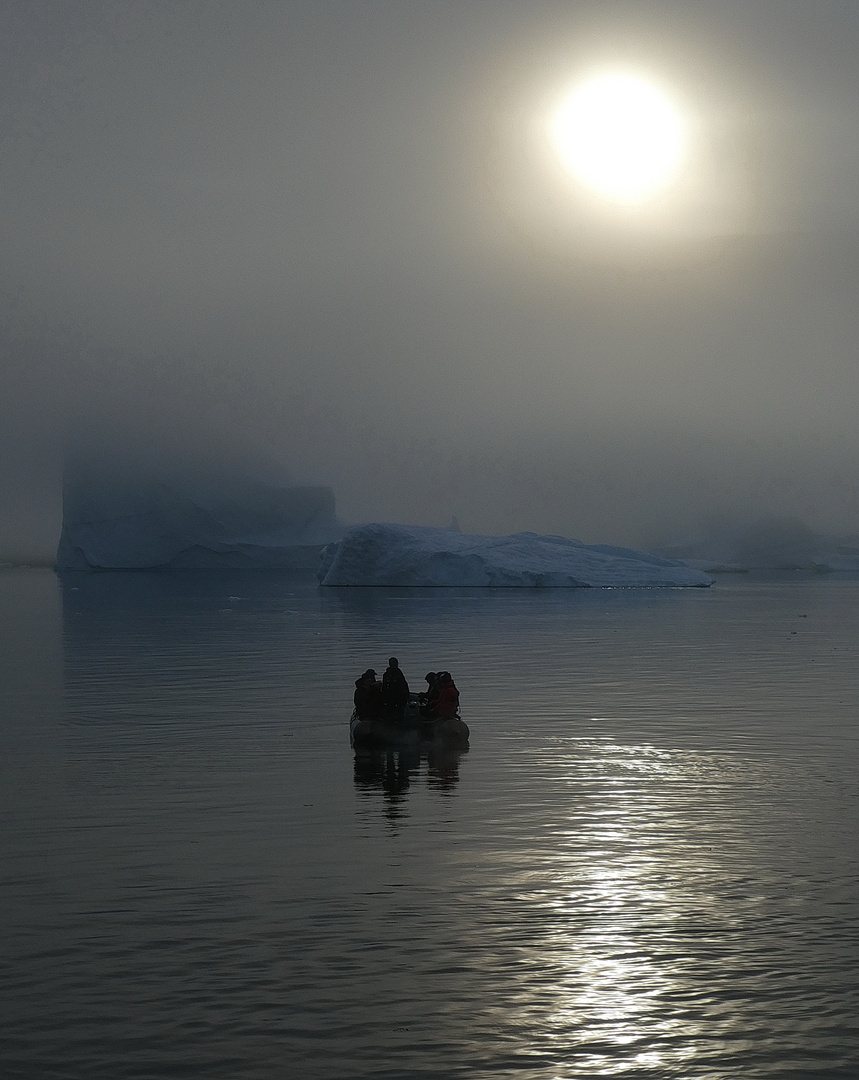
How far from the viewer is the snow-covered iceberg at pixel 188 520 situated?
11969cm

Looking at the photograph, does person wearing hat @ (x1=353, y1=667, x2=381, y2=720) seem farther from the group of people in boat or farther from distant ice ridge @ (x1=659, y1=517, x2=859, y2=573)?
distant ice ridge @ (x1=659, y1=517, x2=859, y2=573)

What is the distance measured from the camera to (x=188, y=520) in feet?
398

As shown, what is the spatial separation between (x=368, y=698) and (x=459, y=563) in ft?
227

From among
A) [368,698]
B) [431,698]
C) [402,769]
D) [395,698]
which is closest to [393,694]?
[395,698]

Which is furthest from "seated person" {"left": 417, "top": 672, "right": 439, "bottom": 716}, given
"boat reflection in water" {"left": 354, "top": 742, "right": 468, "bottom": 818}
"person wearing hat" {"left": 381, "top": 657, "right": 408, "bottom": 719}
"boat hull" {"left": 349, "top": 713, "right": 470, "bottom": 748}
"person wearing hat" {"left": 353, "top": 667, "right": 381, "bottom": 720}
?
"person wearing hat" {"left": 353, "top": 667, "right": 381, "bottom": 720}

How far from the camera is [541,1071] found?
7.59m

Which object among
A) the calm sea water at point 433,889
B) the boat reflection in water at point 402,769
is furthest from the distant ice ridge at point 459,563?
the boat reflection in water at point 402,769

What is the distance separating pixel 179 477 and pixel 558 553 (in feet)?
145

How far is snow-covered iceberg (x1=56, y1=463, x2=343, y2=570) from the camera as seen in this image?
119688 mm

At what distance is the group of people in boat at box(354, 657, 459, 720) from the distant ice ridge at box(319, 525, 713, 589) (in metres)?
66.3

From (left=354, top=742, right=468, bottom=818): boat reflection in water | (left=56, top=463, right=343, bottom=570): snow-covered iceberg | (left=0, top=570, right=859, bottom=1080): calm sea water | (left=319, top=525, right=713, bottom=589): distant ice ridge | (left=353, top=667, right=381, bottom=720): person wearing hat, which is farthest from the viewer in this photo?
(left=56, top=463, right=343, bottom=570): snow-covered iceberg

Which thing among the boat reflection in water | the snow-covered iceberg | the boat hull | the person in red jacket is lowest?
the boat reflection in water

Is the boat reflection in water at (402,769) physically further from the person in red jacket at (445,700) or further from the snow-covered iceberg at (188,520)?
the snow-covered iceberg at (188,520)

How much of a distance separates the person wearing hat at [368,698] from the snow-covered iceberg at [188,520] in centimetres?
10152
